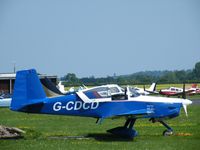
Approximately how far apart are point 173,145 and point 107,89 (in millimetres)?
3519

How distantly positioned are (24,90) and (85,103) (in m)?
2.13

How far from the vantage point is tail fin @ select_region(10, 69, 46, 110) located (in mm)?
17297

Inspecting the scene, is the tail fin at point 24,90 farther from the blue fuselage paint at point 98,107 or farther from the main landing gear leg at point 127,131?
the main landing gear leg at point 127,131

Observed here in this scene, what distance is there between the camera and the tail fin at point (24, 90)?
17.3 metres

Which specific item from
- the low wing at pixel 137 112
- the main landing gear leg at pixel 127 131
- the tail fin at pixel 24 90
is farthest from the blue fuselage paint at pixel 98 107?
the main landing gear leg at pixel 127 131

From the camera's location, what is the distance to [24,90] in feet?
56.9

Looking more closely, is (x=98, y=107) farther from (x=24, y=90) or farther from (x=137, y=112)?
(x=24, y=90)

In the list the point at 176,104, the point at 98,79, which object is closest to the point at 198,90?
the point at 98,79

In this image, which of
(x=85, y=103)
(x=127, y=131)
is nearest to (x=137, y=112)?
(x=127, y=131)

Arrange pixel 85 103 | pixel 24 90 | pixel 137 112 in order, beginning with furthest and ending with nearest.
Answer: pixel 85 103, pixel 24 90, pixel 137 112

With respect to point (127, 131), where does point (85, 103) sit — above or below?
above

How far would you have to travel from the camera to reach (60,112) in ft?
57.5

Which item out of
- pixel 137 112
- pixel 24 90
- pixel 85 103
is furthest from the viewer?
pixel 85 103

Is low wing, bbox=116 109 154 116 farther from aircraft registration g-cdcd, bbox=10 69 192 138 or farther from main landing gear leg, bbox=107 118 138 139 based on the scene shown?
main landing gear leg, bbox=107 118 138 139
